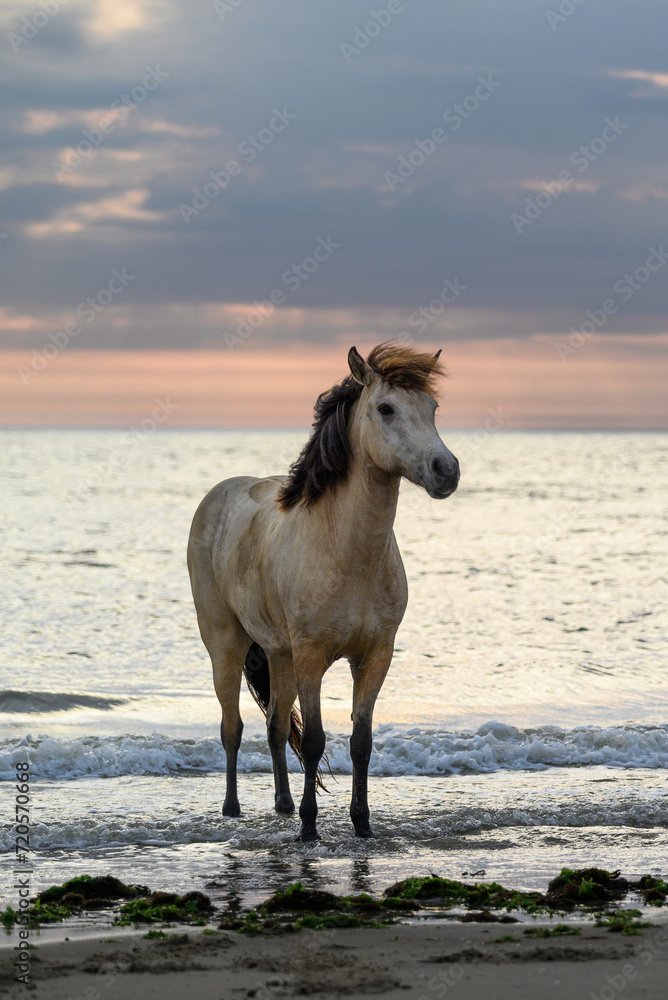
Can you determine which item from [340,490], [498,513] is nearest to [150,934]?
[340,490]

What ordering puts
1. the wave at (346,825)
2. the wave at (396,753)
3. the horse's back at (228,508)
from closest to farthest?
the wave at (346,825), the horse's back at (228,508), the wave at (396,753)

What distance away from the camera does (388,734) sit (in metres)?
10.0

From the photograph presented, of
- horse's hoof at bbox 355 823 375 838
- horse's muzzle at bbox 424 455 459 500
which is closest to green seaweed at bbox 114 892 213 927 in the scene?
horse's hoof at bbox 355 823 375 838

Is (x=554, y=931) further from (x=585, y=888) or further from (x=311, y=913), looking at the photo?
(x=311, y=913)

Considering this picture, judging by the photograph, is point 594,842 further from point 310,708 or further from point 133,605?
point 133,605

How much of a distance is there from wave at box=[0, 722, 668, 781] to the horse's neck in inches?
133

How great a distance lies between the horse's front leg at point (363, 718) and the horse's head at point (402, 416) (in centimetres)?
121

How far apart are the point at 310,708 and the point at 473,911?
1.88 metres

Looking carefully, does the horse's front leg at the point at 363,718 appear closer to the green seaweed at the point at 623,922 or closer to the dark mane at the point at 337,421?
the dark mane at the point at 337,421

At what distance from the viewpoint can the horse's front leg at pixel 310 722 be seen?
6.48 metres

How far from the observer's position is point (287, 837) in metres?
6.77

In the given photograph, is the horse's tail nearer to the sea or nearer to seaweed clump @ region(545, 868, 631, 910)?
the sea

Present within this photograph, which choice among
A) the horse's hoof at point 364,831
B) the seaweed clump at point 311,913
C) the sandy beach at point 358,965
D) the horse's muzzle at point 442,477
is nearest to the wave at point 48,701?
the horse's hoof at point 364,831

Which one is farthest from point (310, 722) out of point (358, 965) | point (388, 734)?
point (388, 734)
